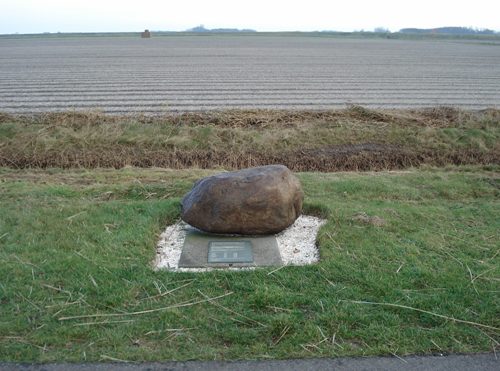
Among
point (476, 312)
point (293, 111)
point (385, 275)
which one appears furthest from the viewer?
point (293, 111)

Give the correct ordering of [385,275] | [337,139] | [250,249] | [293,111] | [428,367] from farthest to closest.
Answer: [293,111] → [337,139] → [250,249] → [385,275] → [428,367]

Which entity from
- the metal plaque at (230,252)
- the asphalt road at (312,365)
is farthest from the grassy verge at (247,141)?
the asphalt road at (312,365)

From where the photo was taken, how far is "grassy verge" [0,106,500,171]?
1012cm

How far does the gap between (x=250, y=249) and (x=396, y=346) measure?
2120mm

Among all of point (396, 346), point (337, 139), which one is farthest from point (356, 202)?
point (337, 139)

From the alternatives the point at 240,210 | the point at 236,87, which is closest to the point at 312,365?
the point at 240,210

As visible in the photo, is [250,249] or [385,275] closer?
[385,275]

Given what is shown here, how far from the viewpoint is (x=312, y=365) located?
3.44 meters

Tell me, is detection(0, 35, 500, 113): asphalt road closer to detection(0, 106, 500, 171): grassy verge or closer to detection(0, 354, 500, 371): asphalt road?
detection(0, 106, 500, 171): grassy verge

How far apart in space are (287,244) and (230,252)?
2.31ft

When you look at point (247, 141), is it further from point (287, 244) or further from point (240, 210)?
point (287, 244)

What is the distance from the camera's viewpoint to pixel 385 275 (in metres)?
4.69

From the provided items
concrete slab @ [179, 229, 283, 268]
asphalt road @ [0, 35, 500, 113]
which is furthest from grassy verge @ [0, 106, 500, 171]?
concrete slab @ [179, 229, 283, 268]

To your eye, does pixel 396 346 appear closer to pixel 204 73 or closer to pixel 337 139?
pixel 337 139
